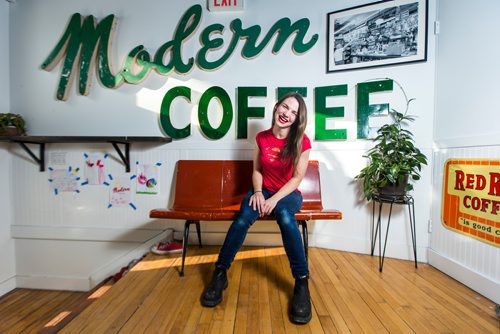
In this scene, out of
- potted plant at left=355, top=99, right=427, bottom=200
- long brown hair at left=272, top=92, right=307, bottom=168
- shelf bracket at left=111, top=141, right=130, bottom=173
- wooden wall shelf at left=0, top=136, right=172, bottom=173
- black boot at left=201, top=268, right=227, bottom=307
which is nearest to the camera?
black boot at left=201, top=268, right=227, bottom=307

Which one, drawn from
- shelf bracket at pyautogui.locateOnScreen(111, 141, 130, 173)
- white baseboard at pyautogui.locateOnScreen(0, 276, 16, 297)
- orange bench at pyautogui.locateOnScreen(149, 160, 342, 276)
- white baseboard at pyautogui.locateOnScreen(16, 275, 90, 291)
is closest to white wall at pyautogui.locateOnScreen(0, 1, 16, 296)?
white baseboard at pyautogui.locateOnScreen(0, 276, 16, 297)

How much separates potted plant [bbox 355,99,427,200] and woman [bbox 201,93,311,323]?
599 mm

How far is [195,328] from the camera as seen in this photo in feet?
3.54

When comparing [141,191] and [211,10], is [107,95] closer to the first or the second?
[141,191]

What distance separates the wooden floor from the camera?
1.10m

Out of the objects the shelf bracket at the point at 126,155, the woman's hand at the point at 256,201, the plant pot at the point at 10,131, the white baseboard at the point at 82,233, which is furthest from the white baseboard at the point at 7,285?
the woman's hand at the point at 256,201

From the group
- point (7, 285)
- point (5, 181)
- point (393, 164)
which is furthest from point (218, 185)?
point (7, 285)

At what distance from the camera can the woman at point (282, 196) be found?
1.24 metres

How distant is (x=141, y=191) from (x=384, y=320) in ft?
6.84

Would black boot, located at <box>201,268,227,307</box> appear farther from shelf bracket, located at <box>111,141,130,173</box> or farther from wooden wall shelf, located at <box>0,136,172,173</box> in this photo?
shelf bracket, located at <box>111,141,130,173</box>

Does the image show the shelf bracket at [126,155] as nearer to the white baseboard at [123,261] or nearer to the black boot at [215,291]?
the white baseboard at [123,261]

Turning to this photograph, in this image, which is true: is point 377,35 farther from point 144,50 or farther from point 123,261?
point 123,261

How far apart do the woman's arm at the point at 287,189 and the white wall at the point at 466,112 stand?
1.07 metres

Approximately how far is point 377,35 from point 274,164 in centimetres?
144
